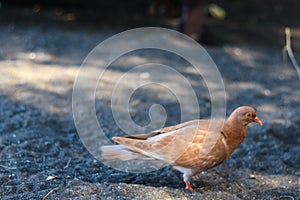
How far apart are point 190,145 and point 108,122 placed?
57.3 inches

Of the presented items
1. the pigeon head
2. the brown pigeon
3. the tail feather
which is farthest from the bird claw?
the pigeon head

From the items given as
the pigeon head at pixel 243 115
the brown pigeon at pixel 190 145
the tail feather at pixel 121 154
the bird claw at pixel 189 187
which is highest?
the pigeon head at pixel 243 115

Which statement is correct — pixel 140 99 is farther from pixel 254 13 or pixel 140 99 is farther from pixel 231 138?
pixel 254 13

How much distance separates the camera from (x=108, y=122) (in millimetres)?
4227

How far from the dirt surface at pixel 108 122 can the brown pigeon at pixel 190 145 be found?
181 mm

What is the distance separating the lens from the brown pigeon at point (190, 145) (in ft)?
9.53

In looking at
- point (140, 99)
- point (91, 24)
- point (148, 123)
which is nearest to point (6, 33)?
point (91, 24)

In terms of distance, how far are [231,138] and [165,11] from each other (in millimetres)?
6267

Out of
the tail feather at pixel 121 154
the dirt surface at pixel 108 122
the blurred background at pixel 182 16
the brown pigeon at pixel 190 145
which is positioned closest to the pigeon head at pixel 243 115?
the brown pigeon at pixel 190 145

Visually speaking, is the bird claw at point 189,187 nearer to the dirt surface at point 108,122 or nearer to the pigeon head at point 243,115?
the dirt surface at point 108,122

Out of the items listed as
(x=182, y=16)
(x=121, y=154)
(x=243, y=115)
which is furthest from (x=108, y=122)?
(x=182, y=16)

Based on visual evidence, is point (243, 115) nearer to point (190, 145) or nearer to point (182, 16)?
point (190, 145)

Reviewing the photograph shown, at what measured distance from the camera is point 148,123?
14.1 feet

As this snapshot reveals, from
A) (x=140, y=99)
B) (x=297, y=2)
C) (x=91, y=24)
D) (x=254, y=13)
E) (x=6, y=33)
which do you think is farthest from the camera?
(x=297, y=2)
